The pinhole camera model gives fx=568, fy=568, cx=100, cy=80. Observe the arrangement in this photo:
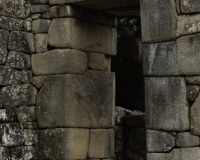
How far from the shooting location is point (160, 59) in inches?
255

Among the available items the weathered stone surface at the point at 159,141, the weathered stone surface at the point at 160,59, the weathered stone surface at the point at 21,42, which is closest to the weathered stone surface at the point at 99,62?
the weathered stone surface at the point at 21,42

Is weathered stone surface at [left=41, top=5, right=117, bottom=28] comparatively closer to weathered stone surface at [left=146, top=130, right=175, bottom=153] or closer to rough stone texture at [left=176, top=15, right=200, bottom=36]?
rough stone texture at [left=176, top=15, right=200, bottom=36]

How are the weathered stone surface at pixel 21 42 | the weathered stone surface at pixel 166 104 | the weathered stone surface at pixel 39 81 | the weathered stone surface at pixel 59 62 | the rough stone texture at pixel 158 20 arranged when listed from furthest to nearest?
the weathered stone surface at pixel 39 81
the weathered stone surface at pixel 21 42
the weathered stone surface at pixel 59 62
the rough stone texture at pixel 158 20
the weathered stone surface at pixel 166 104

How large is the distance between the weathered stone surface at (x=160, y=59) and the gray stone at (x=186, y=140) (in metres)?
0.69

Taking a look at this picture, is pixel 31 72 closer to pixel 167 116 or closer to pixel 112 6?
pixel 112 6

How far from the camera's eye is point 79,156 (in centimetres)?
793

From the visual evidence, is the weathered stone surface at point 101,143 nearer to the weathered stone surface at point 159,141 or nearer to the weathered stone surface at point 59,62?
the weathered stone surface at point 59,62

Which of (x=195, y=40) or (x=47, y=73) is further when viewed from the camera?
(x=47, y=73)

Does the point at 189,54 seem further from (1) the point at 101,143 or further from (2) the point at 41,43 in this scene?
(2) the point at 41,43

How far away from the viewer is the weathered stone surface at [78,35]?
7977mm

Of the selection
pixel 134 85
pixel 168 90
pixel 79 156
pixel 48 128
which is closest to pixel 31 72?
pixel 48 128

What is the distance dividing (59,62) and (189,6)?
7.81ft

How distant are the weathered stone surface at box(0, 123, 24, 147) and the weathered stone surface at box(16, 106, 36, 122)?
0.11 metres

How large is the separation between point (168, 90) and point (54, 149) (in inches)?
88.8
